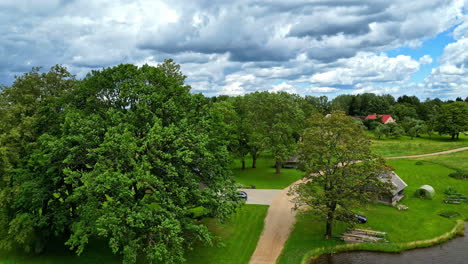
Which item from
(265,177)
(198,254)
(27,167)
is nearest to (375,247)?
(198,254)

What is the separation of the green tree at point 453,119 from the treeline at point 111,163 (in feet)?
312

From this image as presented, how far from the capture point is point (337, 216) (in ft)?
97.4

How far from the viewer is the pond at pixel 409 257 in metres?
27.5

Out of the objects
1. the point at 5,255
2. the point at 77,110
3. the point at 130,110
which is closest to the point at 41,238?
the point at 5,255

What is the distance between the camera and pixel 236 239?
31.5 m

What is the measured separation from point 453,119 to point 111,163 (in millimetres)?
108768

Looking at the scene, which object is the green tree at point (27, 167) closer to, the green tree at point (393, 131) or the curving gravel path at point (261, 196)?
the curving gravel path at point (261, 196)

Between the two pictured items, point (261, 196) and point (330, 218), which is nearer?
point (330, 218)

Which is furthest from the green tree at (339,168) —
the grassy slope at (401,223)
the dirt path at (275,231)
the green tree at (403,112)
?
the green tree at (403,112)

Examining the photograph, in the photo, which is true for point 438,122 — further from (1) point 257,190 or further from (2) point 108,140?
(2) point 108,140

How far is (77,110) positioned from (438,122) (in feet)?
355

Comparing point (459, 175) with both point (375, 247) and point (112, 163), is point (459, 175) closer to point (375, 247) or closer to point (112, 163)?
point (375, 247)

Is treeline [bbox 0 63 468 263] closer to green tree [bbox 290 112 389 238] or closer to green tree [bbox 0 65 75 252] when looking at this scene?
green tree [bbox 0 65 75 252]

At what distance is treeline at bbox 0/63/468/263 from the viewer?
2169 centimetres
